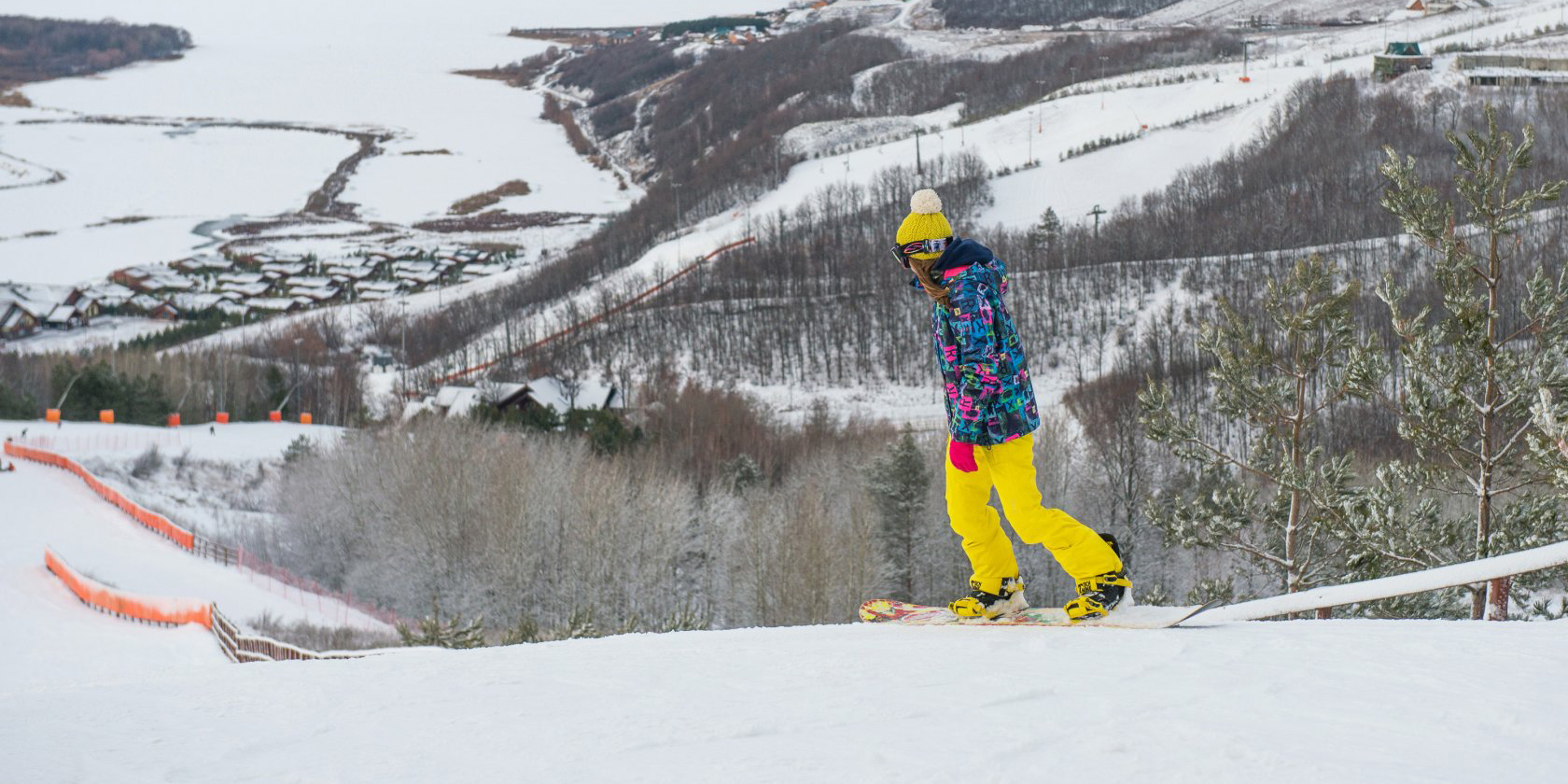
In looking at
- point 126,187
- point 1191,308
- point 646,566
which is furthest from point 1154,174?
point 126,187

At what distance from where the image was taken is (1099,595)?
20.6 ft

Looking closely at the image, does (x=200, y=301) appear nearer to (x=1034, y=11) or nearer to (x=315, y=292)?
(x=315, y=292)

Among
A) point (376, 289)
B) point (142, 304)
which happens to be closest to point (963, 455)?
point (142, 304)

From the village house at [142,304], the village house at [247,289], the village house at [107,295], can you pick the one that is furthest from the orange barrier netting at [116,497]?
the village house at [247,289]

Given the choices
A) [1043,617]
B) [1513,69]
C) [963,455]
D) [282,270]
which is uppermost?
[1513,69]

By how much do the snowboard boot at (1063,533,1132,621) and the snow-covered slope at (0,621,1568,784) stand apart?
0.46m

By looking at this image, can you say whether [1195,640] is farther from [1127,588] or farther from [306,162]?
[306,162]

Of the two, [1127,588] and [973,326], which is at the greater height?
[973,326]

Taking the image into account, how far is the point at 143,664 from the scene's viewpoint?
18578mm

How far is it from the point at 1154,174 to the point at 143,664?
7029 cm

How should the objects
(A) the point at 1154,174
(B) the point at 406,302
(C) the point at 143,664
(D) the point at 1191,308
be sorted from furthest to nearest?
(B) the point at 406,302 → (A) the point at 1154,174 → (D) the point at 1191,308 → (C) the point at 143,664

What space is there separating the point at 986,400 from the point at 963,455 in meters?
0.36

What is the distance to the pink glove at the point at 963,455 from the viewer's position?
6.22 metres

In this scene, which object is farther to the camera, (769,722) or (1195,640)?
(1195,640)
